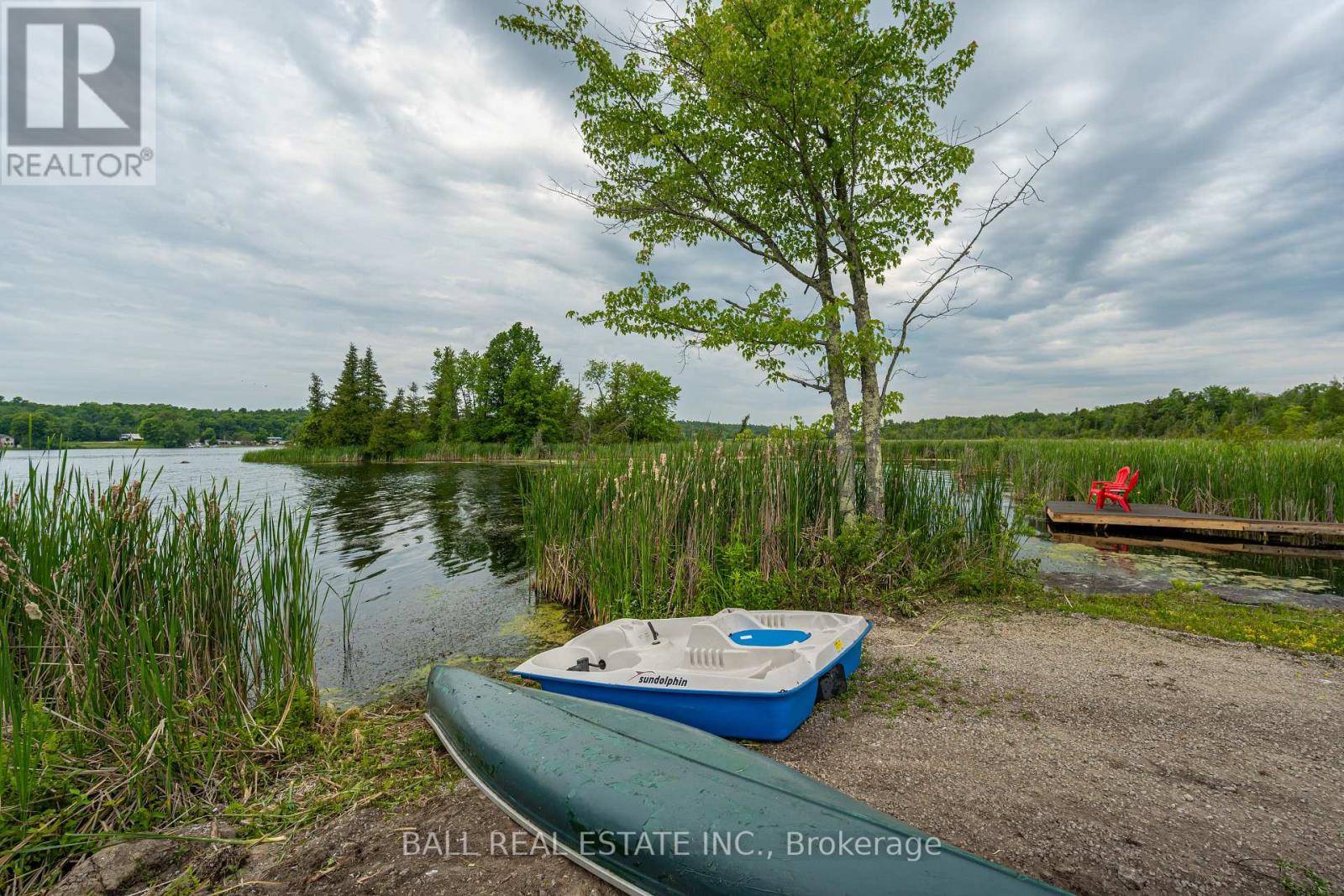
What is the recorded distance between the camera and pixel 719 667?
4.23 meters

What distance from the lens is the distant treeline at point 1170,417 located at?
38928 millimetres

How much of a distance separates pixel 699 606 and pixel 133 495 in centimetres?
479

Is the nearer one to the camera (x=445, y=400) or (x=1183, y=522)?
(x=1183, y=522)

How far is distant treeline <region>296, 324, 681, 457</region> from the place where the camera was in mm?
42500

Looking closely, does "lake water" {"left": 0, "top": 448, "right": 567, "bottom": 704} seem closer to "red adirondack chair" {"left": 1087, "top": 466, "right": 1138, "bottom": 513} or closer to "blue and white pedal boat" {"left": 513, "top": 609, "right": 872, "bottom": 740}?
"blue and white pedal boat" {"left": 513, "top": 609, "right": 872, "bottom": 740}

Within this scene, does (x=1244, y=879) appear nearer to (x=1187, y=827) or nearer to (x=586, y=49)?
(x=1187, y=827)

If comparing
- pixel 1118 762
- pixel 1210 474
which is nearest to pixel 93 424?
pixel 1118 762

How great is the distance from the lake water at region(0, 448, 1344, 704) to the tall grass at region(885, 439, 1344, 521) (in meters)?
2.72

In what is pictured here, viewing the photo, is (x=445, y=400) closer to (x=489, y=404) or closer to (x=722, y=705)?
(x=489, y=404)

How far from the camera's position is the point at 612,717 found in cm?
297

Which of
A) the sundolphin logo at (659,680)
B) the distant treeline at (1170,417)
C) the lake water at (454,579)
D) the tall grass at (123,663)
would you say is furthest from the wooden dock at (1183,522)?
the distant treeline at (1170,417)

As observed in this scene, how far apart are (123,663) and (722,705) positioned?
335 centimetres

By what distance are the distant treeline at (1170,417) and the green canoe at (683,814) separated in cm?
3790

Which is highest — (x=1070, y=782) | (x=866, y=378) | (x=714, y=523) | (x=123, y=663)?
(x=866, y=378)
